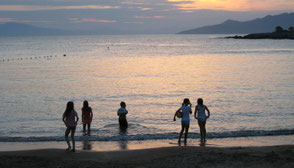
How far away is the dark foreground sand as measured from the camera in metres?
10.6

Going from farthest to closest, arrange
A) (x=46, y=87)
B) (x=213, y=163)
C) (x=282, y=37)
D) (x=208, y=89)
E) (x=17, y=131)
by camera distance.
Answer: (x=282, y=37) < (x=46, y=87) < (x=208, y=89) < (x=17, y=131) < (x=213, y=163)

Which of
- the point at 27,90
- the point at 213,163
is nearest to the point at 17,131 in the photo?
the point at 213,163

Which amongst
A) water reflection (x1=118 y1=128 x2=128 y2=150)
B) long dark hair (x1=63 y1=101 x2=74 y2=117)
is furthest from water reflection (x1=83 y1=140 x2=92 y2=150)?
long dark hair (x1=63 y1=101 x2=74 y2=117)

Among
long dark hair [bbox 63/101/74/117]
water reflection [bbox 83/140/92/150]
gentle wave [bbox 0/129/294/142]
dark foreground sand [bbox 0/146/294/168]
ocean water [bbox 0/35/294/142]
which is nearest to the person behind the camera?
dark foreground sand [bbox 0/146/294/168]

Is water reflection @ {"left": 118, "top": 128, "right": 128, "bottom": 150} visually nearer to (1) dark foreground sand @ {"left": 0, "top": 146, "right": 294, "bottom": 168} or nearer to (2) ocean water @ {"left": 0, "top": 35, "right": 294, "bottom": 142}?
(2) ocean water @ {"left": 0, "top": 35, "right": 294, "bottom": 142}

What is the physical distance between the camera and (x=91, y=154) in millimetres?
12102

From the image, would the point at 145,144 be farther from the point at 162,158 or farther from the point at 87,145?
the point at 162,158

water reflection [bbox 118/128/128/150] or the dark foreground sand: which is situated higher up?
the dark foreground sand

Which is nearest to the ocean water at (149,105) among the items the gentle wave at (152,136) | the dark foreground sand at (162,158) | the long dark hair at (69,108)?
the gentle wave at (152,136)

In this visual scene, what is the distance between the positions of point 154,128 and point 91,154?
588cm

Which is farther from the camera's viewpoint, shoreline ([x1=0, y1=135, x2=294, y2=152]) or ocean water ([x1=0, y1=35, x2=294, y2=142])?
ocean water ([x1=0, y1=35, x2=294, y2=142])

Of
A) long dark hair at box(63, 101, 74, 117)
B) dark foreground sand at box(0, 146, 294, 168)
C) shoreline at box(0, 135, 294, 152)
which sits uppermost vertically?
long dark hair at box(63, 101, 74, 117)

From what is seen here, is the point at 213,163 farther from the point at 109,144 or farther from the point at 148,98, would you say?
the point at 148,98

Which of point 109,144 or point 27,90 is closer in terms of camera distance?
point 109,144
